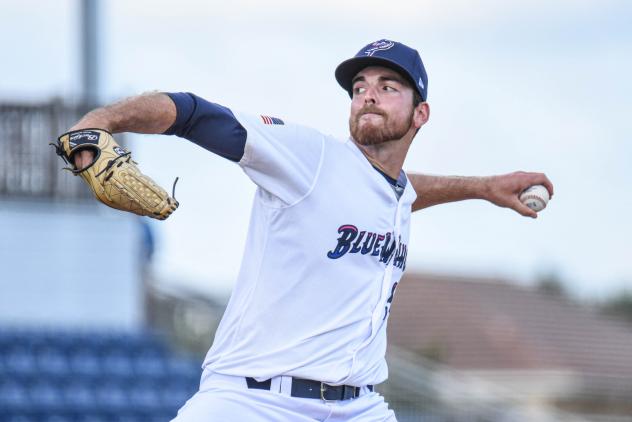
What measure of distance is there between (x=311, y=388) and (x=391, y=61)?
1.30m

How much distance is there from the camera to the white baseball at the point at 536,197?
513cm

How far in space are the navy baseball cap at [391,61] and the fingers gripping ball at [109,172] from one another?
4.37 ft

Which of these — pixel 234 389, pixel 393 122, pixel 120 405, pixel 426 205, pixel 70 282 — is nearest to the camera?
pixel 234 389

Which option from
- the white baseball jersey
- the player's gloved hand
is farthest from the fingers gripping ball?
the player's gloved hand

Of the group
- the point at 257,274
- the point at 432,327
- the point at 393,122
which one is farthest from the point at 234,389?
the point at 432,327

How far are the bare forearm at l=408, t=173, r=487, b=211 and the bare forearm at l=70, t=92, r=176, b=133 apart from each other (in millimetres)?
1802

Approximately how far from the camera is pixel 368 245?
4387 millimetres

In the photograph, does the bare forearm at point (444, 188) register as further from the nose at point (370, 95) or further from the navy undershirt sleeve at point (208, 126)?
the navy undershirt sleeve at point (208, 126)

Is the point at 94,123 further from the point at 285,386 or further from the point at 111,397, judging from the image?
the point at 111,397

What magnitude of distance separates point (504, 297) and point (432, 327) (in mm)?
3423

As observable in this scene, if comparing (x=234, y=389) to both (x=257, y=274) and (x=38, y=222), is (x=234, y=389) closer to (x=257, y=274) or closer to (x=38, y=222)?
(x=257, y=274)

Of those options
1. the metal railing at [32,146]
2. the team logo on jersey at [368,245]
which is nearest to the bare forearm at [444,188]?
the team logo on jersey at [368,245]

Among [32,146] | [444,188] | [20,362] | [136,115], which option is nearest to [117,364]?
[20,362]

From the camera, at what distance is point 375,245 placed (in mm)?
4426
